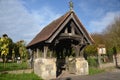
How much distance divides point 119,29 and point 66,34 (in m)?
24.2

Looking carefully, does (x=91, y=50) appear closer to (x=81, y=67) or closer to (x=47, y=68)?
(x=81, y=67)

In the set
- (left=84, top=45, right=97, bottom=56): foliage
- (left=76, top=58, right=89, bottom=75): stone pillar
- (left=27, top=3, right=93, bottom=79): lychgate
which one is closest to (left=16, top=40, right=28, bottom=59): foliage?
(left=84, top=45, right=97, bottom=56): foliage

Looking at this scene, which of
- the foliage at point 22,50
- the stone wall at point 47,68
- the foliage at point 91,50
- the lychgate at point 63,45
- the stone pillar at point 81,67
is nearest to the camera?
the stone wall at point 47,68

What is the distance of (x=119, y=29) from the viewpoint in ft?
132

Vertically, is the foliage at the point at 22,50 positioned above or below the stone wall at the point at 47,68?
above

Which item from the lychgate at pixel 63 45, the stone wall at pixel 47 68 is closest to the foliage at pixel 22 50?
the lychgate at pixel 63 45

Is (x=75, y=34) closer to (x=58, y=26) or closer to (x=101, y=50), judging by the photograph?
(x=58, y=26)

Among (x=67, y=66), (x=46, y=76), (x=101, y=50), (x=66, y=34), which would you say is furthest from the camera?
(x=101, y=50)

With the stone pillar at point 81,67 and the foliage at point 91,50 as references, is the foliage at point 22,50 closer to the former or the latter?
the foliage at point 91,50

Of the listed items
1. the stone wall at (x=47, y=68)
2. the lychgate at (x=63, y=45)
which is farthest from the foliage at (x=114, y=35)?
the stone wall at (x=47, y=68)

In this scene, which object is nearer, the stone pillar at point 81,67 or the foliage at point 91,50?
the stone pillar at point 81,67

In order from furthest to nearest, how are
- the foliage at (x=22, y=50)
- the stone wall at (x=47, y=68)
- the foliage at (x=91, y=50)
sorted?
the foliage at (x=22, y=50)
the foliage at (x=91, y=50)
the stone wall at (x=47, y=68)

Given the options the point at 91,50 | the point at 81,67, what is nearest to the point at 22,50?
the point at 91,50

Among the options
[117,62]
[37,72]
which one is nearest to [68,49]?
[37,72]
